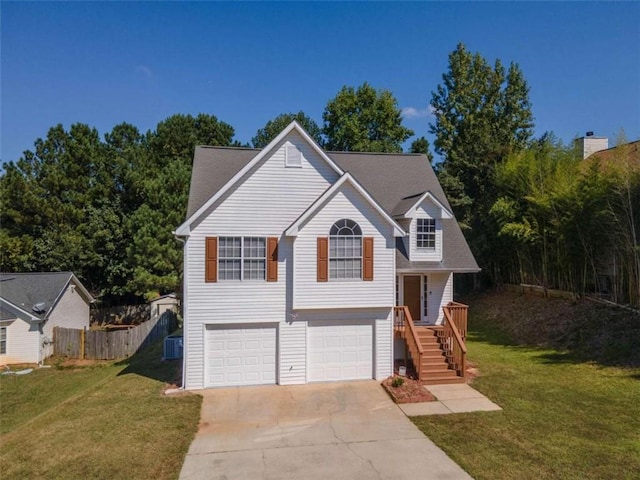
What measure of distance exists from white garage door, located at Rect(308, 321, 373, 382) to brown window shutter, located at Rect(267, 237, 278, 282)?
190 cm

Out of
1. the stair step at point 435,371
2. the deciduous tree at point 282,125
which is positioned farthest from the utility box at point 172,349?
the deciduous tree at point 282,125

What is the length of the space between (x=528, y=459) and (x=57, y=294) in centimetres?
2268

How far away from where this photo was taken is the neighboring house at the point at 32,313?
20.1 m

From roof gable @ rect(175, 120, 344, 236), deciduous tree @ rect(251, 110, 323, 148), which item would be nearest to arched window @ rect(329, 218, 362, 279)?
roof gable @ rect(175, 120, 344, 236)

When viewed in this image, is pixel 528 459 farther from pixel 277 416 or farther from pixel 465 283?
pixel 465 283

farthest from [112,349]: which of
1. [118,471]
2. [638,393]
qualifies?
[638,393]

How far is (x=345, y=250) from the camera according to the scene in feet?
44.2

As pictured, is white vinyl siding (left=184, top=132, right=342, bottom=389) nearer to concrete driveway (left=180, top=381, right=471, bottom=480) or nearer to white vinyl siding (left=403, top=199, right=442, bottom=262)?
concrete driveway (left=180, top=381, right=471, bottom=480)

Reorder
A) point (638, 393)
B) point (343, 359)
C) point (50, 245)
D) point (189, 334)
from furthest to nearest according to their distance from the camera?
point (50, 245) < point (343, 359) < point (189, 334) < point (638, 393)

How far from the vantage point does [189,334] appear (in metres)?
12.8

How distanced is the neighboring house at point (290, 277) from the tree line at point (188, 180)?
11567 mm

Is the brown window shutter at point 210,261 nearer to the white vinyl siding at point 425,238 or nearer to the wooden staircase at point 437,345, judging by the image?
the wooden staircase at point 437,345

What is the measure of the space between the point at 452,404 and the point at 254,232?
288 inches

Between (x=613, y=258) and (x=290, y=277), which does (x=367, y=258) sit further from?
(x=613, y=258)
